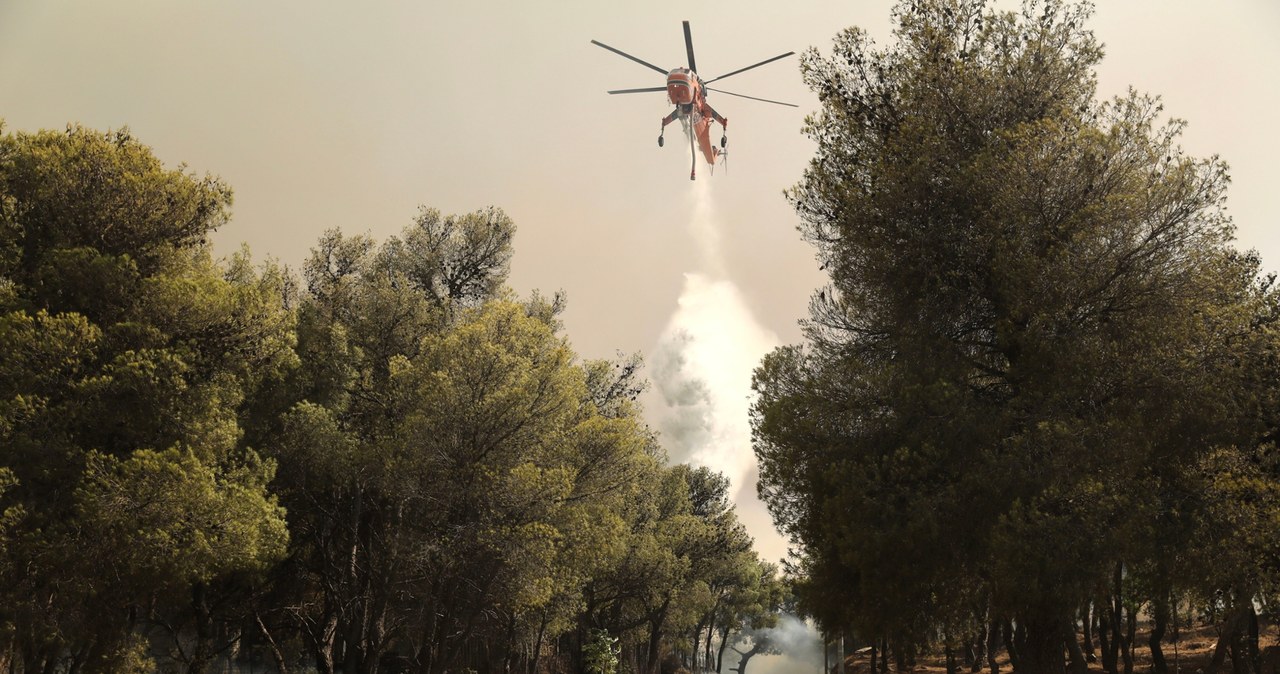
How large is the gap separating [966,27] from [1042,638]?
37.6 ft

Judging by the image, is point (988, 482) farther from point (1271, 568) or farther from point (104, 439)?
point (104, 439)

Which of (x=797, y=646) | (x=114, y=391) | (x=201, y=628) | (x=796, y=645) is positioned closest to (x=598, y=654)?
(x=201, y=628)

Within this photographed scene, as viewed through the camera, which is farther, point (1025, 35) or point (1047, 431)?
point (1025, 35)

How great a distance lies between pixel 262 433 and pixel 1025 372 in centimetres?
1902

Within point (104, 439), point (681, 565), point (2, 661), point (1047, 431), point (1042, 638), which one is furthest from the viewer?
point (681, 565)

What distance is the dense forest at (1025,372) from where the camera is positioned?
15.9 metres

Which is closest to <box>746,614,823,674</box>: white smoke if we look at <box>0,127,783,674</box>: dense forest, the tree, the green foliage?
the green foliage

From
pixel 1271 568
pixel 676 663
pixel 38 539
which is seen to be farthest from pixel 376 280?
pixel 676 663

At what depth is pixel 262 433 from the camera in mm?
25531

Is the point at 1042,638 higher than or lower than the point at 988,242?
lower

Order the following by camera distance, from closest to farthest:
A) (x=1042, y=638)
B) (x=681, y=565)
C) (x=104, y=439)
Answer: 1. (x=1042, y=638)
2. (x=104, y=439)
3. (x=681, y=565)

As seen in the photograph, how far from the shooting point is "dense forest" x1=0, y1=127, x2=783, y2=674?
19.0 m

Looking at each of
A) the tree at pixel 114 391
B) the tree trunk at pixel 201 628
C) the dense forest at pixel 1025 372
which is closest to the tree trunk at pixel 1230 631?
the dense forest at pixel 1025 372

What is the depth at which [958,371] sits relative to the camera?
17.5 metres
